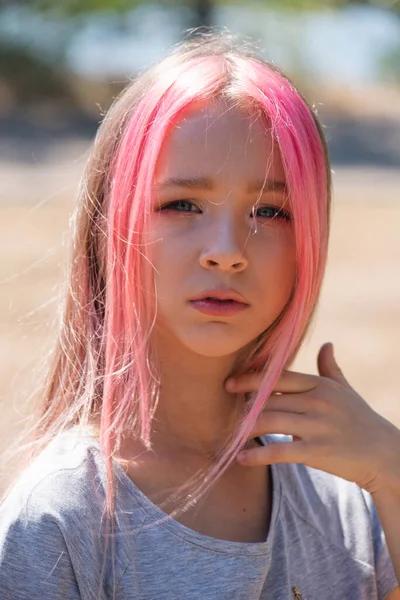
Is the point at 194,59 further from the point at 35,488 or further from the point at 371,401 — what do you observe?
the point at 371,401

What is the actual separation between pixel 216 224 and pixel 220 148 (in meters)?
0.13

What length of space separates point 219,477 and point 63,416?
313 mm

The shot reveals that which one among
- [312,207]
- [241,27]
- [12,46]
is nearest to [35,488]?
[312,207]

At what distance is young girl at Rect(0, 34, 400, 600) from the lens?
165 centimetres

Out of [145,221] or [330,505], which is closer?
[145,221]

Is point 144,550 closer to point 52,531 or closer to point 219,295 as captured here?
point 52,531

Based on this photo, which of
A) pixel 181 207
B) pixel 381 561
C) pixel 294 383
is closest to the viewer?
pixel 181 207

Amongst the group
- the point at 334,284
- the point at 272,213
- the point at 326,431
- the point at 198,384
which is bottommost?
the point at 326,431

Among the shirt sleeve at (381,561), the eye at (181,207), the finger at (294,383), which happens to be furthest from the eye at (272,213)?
the shirt sleeve at (381,561)

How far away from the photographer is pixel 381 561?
200 centimetres

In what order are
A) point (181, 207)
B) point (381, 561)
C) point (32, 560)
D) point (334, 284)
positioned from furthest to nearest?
point (334, 284), point (381, 561), point (181, 207), point (32, 560)

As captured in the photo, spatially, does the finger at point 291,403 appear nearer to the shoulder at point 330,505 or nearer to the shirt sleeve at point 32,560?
the shoulder at point 330,505

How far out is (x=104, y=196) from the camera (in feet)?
6.25

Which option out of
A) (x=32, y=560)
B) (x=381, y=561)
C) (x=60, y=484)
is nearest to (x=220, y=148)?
(x=60, y=484)
